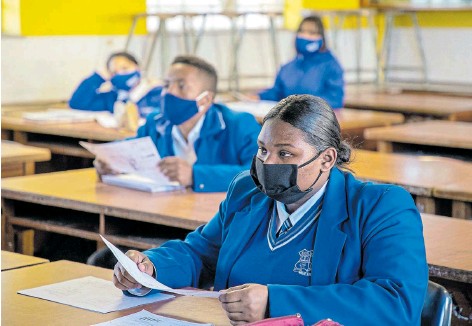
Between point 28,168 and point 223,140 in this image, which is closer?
point 223,140

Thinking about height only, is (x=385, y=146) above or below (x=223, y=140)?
below

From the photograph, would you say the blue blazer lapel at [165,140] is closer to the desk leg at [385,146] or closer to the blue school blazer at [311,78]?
the desk leg at [385,146]

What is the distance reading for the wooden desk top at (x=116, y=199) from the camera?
3.67 m

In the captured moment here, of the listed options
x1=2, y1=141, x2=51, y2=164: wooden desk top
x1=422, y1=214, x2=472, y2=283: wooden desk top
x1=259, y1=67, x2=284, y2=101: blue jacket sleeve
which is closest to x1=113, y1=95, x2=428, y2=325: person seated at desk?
x1=422, y1=214, x2=472, y2=283: wooden desk top

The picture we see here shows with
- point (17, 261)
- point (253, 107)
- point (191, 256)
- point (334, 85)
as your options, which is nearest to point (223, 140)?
point (17, 261)

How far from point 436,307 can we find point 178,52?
7.82 m

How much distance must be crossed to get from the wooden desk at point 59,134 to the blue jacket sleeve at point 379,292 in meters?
3.83

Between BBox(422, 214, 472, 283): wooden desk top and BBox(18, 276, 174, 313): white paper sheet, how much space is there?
766 mm

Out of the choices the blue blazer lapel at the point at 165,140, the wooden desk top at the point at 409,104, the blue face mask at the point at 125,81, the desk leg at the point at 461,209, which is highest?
the blue face mask at the point at 125,81

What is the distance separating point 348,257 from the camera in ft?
7.73

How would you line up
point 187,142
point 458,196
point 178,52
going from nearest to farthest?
point 458,196, point 187,142, point 178,52

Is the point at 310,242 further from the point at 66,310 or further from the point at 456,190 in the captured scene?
the point at 456,190

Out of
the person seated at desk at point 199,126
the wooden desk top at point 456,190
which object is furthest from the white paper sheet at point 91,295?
the wooden desk top at point 456,190

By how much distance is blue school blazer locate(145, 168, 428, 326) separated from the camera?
7.28 feet
